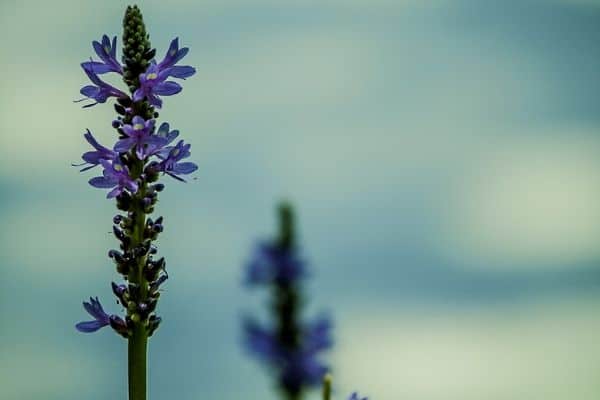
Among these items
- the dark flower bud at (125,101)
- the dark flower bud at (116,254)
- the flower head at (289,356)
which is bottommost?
the flower head at (289,356)

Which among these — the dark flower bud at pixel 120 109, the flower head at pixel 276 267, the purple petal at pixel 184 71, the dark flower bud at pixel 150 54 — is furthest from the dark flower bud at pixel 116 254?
the flower head at pixel 276 267

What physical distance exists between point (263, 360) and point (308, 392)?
0.36ft

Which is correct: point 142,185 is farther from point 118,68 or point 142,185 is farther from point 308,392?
point 308,392

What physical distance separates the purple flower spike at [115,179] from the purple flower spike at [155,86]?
0.28m

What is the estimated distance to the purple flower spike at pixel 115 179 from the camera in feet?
10.9

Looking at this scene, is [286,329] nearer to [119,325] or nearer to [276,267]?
[276,267]

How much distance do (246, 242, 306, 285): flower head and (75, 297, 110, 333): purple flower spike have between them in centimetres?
209

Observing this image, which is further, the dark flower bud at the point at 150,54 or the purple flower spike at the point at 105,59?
the purple flower spike at the point at 105,59

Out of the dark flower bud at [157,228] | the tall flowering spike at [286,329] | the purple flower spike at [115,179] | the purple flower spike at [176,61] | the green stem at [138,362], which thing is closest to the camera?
the tall flowering spike at [286,329]

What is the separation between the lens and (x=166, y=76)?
11.9 ft

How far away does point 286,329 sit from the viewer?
3.84 feet

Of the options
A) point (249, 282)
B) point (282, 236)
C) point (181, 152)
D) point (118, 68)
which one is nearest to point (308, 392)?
point (282, 236)

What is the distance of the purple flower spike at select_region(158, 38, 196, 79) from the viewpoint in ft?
12.4

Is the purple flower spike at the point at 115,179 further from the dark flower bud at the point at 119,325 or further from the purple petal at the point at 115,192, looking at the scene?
the dark flower bud at the point at 119,325
